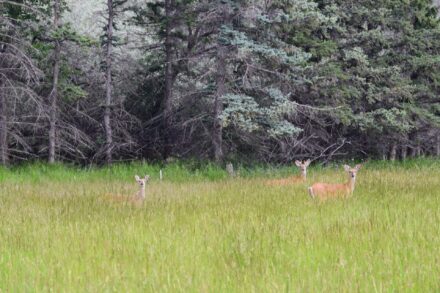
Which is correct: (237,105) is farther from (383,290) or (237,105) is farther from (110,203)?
(383,290)

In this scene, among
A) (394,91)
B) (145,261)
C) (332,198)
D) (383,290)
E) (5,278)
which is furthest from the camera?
(394,91)

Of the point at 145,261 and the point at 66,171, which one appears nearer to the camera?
the point at 145,261

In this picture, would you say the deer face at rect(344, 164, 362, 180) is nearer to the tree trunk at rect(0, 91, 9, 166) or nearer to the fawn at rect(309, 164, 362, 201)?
the fawn at rect(309, 164, 362, 201)

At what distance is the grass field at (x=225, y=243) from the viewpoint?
4035mm

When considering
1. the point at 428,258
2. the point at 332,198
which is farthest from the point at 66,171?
the point at 428,258

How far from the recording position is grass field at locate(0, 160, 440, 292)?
4.04 metres

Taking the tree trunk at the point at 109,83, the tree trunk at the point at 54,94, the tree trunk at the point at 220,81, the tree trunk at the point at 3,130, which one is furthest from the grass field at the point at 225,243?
the tree trunk at the point at 109,83

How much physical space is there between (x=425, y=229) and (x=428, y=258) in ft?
3.97

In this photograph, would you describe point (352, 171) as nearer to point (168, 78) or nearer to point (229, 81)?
point (229, 81)

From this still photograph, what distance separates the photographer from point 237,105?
14.5 meters

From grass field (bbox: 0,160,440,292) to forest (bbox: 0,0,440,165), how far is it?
640 centimetres

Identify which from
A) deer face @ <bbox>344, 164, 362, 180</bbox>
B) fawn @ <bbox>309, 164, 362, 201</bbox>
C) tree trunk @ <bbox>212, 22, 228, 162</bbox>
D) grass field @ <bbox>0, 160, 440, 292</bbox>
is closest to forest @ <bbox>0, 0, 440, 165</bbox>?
tree trunk @ <bbox>212, 22, 228, 162</bbox>

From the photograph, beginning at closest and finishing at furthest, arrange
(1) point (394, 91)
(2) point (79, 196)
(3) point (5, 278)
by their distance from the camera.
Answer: (3) point (5, 278) → (2) point (79, 196) → (1) point (394, 91)

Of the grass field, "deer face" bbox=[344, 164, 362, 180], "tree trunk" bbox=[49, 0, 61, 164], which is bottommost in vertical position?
the grass field
